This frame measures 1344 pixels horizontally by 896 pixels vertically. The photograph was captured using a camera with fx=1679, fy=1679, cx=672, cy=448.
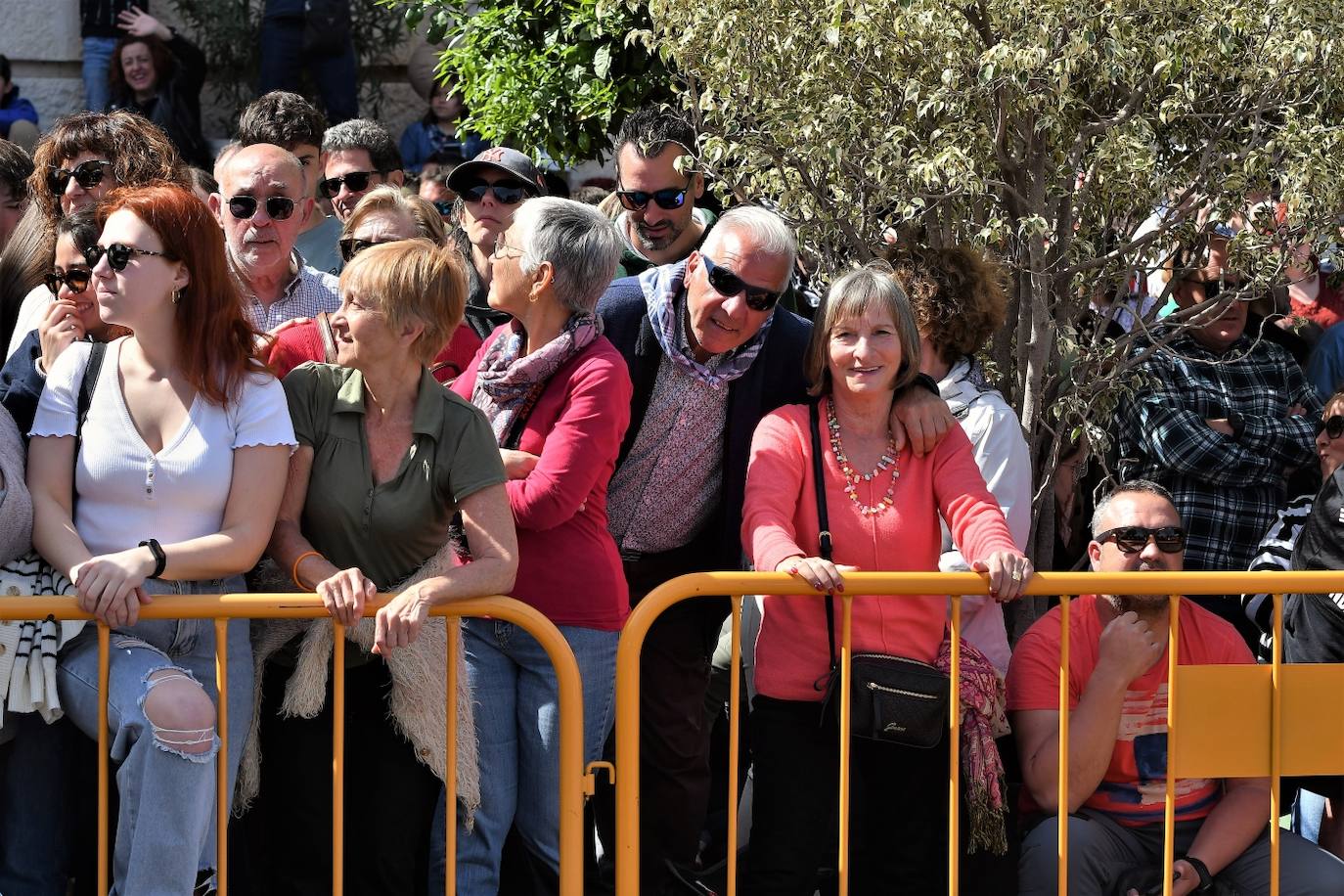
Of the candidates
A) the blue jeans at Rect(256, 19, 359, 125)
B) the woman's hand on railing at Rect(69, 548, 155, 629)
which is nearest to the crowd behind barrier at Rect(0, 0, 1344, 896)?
the woman's hand on railing at Rect(69, 548, 155, 629)

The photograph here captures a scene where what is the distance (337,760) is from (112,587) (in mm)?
626

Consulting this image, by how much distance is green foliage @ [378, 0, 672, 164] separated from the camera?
7250mm

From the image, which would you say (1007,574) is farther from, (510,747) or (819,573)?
(510,747)

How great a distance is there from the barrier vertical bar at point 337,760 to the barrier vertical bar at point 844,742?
1.13m

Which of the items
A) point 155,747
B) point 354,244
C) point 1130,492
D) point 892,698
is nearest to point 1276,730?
point 1130,492

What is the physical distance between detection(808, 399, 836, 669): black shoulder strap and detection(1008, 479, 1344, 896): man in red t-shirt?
560 millimetres

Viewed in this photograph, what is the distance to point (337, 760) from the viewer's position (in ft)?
12.2

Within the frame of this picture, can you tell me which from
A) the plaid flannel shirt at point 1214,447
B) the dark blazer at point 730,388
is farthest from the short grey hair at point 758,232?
the plaid flannel shirt at point 1214,447

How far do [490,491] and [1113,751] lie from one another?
1.70m

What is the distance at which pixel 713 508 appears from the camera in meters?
4.42

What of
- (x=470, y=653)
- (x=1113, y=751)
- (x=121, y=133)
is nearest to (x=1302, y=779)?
(x=1113, y=751)

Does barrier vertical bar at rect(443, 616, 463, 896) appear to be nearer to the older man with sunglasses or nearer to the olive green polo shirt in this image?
the olive green polo shirt

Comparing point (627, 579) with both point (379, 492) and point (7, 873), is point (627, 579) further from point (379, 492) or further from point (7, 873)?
point (7, 873)

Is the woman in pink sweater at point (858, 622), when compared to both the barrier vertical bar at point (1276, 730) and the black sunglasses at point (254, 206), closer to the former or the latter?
the barrier vertical bar at point (1276, 730)
